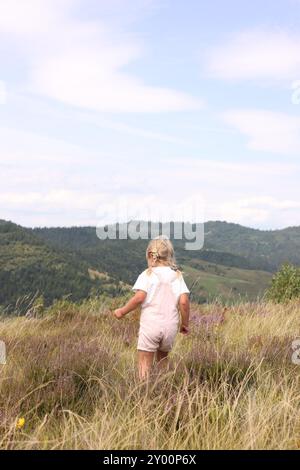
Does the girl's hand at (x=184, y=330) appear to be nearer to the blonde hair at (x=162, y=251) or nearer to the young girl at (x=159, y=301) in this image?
the young girl at (x=159, y=301)

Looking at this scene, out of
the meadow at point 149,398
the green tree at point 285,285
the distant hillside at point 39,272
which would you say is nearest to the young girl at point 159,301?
the meadow at point 149,398

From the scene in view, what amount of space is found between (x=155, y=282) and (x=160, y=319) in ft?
1.22

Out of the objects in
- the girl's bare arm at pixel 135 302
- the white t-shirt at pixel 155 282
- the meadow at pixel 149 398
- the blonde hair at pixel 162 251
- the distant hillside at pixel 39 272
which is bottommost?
the distant hillside at pixel 39 272

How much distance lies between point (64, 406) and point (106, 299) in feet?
23.1

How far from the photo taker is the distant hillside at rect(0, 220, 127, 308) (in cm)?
10775

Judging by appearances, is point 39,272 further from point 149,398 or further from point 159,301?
point 149,398

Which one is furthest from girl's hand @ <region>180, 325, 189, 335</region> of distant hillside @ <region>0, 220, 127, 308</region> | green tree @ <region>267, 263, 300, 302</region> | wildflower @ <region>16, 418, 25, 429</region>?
distant hillside @ <region>0, 220, 127, 308</region>

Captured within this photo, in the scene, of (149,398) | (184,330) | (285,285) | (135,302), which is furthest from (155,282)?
(285,285)

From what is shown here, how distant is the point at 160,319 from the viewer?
5.38 m

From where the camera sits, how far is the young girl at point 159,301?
5.36m

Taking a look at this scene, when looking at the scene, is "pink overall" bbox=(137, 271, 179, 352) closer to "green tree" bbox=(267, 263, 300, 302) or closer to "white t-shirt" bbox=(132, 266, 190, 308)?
"white t-shirt" bbox=(132, 266, 190, 308)

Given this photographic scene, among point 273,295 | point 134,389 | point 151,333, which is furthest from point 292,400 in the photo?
point 273,295
